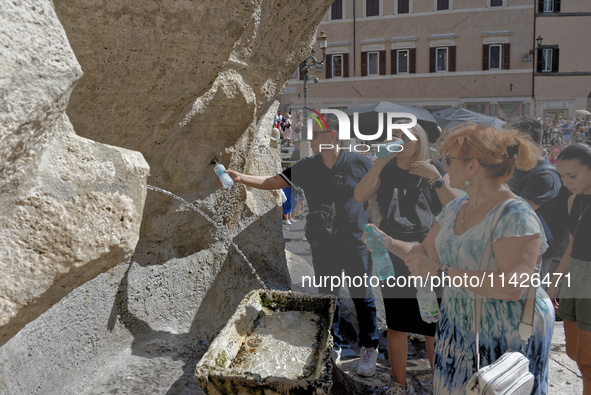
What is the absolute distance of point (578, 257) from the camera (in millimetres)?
2703

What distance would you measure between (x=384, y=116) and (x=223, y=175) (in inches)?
48.2

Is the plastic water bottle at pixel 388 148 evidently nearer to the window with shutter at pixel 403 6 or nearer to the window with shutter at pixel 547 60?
the window with shutter at pixel 547 60

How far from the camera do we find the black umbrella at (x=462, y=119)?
240cm

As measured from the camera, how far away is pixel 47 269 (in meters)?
1.40

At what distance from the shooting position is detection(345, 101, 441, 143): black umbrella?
2768mm

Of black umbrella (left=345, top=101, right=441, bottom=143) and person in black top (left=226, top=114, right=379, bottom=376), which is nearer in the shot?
black umbrella (left=345, top=101, right=441, bottom=143)

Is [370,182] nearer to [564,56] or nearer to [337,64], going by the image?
[564,56]

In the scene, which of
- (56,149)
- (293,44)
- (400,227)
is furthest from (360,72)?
(56,149)

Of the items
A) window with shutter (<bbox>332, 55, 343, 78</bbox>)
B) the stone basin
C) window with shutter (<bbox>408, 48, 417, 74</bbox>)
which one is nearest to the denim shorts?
the stone basin

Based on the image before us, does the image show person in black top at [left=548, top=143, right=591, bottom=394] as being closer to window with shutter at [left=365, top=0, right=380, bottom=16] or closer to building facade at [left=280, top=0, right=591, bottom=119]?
building facade at [left=280, top=0, right=591, bottom=119]

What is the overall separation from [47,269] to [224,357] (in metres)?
1.55

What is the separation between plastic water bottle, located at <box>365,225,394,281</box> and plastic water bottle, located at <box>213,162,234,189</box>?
40.8 inches

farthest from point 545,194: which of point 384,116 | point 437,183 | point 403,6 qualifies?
point 403,6

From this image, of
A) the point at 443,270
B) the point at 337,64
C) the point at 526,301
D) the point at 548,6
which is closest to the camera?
the point at 526,301
